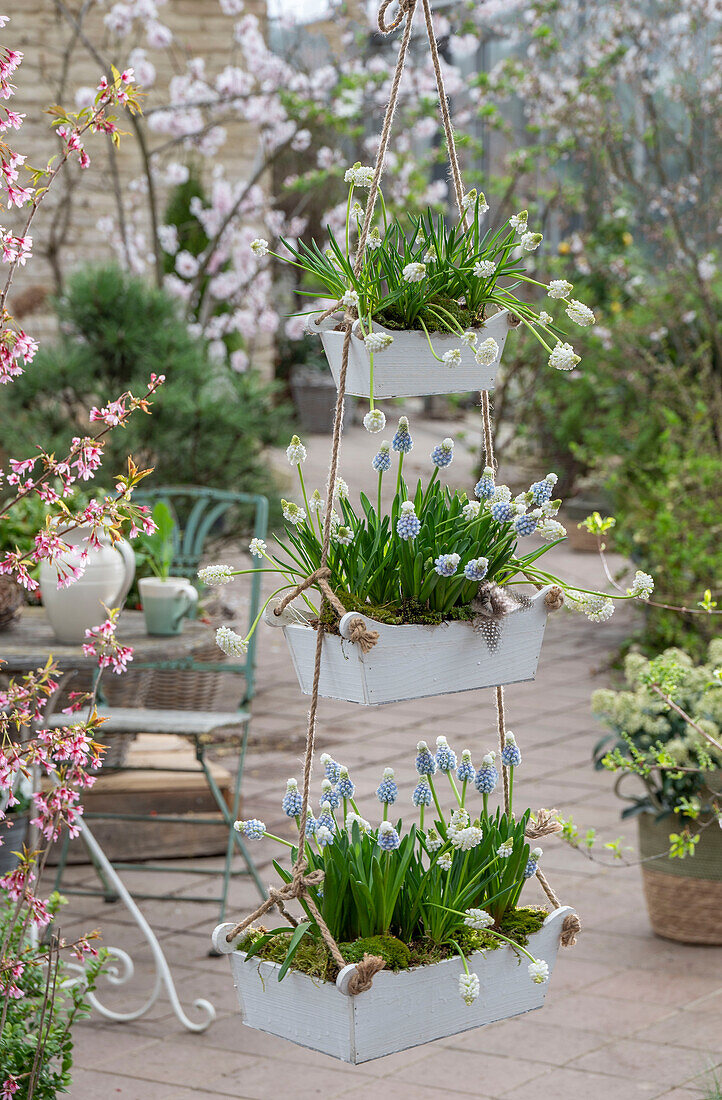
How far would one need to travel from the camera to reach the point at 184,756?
4766 millimetres

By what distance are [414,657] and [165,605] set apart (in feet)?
6.38

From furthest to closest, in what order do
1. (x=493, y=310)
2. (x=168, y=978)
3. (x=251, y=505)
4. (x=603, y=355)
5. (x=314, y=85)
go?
(x=603, y=355) < (x=314, y=85) < (x=251, y=505) < (x=168, y=978) < (x=493, y=310)

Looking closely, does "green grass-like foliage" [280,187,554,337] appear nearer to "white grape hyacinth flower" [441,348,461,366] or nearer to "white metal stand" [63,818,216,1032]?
"white grape hyacinth flower" [441,348,461,366]

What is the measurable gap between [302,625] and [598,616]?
394 millimetres

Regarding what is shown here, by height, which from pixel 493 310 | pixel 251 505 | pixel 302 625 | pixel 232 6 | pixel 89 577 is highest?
pixel 232 6

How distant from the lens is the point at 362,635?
1678 millimetres

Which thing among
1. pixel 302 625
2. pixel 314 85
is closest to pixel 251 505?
pixel 314 85

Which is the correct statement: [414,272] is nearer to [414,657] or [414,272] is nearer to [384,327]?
[384,327]

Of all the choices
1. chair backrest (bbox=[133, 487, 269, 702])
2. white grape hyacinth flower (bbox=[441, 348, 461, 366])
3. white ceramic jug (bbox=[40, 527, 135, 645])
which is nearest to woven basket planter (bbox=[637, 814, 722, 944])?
chair backrest (bbox=[133, 487, 269, 702])

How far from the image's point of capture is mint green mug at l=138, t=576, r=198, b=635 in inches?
142

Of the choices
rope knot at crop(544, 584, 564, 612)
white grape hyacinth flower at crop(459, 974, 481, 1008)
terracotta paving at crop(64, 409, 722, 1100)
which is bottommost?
terracotta paving at crop(64, 409, 722, 1100)

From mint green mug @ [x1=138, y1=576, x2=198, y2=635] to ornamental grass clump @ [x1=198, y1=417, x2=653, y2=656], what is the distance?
1.79 meters

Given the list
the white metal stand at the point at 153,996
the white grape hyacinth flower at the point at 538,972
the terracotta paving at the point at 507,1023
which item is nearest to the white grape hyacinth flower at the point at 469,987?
the white grape hyacinth flower at the point at 538,972

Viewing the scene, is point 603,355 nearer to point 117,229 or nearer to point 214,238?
point 214,238
